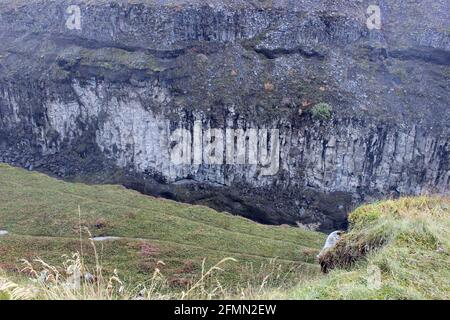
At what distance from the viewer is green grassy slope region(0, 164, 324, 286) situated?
27.4 meters

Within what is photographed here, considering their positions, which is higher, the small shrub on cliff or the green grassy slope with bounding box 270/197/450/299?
the green grassy slope with bounding box 270/197/450/299

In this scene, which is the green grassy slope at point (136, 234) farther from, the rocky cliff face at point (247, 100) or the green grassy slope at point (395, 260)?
the rocky cliff face at point (247, 100)

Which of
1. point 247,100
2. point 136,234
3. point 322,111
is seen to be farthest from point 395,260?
point 247,100

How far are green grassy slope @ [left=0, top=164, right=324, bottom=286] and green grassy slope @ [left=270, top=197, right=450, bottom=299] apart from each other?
34.1ft

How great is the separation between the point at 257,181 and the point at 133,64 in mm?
22202

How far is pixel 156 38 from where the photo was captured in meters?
59.3

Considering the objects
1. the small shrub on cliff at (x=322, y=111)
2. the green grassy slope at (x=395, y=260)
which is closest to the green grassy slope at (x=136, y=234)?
the green grassy slope at (x=395, y=260)

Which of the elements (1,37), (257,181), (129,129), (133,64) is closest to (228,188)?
(257,181)

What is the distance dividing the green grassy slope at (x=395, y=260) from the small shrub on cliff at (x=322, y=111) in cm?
3964

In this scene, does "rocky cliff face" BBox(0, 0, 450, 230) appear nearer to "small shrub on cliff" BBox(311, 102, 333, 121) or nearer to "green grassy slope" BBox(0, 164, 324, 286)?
"small shrub on cliff" BBox(311, 102, 333, 121)

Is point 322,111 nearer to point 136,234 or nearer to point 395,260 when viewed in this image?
point 136,234

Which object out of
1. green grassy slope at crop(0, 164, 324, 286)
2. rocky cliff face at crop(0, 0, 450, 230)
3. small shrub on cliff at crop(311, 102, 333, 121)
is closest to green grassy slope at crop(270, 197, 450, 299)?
green grassy slope at crop(0, 164, 324, 286)

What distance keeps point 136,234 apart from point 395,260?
26.9m
